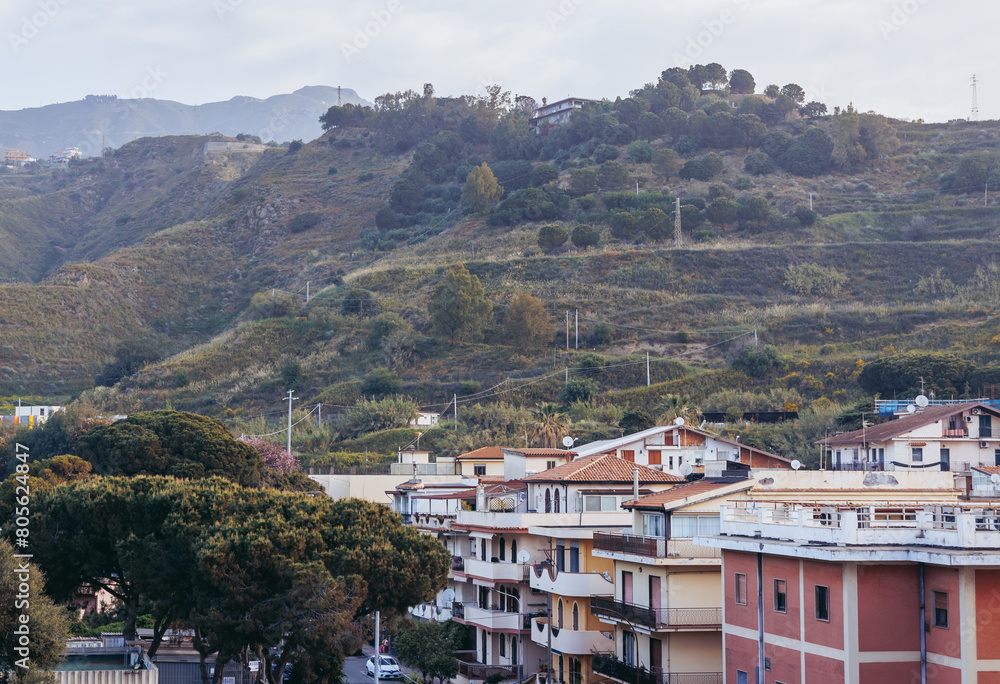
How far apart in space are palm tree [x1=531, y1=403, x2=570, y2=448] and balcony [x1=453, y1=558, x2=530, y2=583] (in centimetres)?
2682

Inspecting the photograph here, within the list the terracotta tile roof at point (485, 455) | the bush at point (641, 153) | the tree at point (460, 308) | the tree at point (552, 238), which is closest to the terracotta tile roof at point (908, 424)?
the terracotta tile roof at point (485, 455)

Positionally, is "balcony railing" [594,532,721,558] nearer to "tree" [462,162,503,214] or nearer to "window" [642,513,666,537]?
"window" [642,513,666,537]

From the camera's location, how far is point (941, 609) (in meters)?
20.1

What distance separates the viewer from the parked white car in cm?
4500

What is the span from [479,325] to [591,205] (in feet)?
108

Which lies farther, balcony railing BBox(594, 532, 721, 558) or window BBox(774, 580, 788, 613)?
balcony railing BBox(594, 532, 721, 558)

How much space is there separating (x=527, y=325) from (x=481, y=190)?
1611 inches

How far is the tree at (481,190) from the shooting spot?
136m

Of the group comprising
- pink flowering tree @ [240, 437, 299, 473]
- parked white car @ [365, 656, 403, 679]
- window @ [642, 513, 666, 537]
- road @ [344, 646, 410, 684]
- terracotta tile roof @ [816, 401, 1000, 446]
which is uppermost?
terracotta tile roof @ [816, 401, 1000, 446]

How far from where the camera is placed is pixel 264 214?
6240 inches

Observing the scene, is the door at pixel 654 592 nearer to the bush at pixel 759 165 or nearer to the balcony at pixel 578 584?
the balcony at pixel 578 584

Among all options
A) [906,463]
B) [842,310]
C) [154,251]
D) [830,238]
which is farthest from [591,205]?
[906,463]

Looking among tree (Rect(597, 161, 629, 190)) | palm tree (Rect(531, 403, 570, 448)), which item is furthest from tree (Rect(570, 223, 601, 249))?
palm tree (Rect(531, 403, 570, 448))

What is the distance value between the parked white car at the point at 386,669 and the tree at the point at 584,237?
73869 mm
